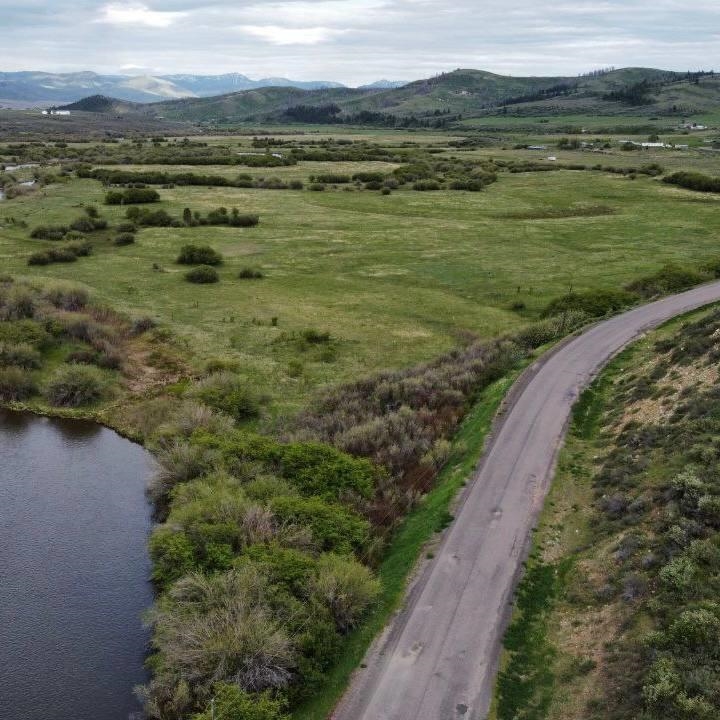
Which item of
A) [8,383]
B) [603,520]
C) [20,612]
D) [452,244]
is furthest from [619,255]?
[20,612]

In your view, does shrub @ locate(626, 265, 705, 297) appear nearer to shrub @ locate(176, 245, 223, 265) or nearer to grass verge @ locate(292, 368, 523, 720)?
grass verge @ locate(292, 368, 523, 720)

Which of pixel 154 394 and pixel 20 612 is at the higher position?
pixel 154 394

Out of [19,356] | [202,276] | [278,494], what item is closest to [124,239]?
[202,276]

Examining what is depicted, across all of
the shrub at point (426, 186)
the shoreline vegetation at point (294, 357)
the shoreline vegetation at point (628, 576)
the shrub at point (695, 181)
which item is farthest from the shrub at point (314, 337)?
the shrub at point (695, 181)

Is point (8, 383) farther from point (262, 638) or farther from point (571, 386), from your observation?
point (571, 386)

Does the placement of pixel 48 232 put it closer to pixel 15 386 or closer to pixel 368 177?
pixel 15 386

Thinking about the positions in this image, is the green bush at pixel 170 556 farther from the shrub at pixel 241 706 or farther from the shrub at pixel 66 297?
the shrub at pixel 66 297
